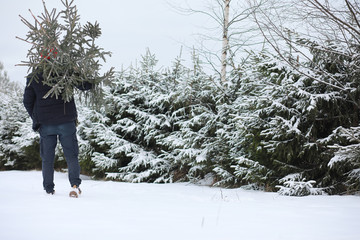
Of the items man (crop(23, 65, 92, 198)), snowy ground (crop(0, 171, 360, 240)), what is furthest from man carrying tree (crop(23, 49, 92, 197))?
snowy ground (crop(0, 171, 360, 240))

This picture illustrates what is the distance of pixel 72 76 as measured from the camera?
3.79m

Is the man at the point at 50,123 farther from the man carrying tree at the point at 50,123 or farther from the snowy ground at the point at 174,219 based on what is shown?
the snowy ground at the point at 174,219

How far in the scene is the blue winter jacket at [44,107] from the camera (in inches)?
150

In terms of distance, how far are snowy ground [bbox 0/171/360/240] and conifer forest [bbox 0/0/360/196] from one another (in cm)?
88

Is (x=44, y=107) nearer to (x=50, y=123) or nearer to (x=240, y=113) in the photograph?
(x=50, y=123)

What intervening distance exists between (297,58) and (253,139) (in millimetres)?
1508

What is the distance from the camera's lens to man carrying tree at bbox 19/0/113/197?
12.0 feet

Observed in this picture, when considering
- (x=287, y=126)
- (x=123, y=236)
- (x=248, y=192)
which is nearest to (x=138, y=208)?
(x=123, y=236)

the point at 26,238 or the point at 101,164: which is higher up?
the point at 101,164

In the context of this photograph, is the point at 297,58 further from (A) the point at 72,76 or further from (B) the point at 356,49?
(A) the point at 72,76

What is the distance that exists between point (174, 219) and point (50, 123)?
2.17 m

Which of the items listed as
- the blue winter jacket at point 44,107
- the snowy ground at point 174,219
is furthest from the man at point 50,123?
the snowy ground at point 174,219

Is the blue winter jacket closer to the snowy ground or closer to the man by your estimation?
the man

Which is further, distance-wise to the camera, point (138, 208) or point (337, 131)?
point (337, 131)
